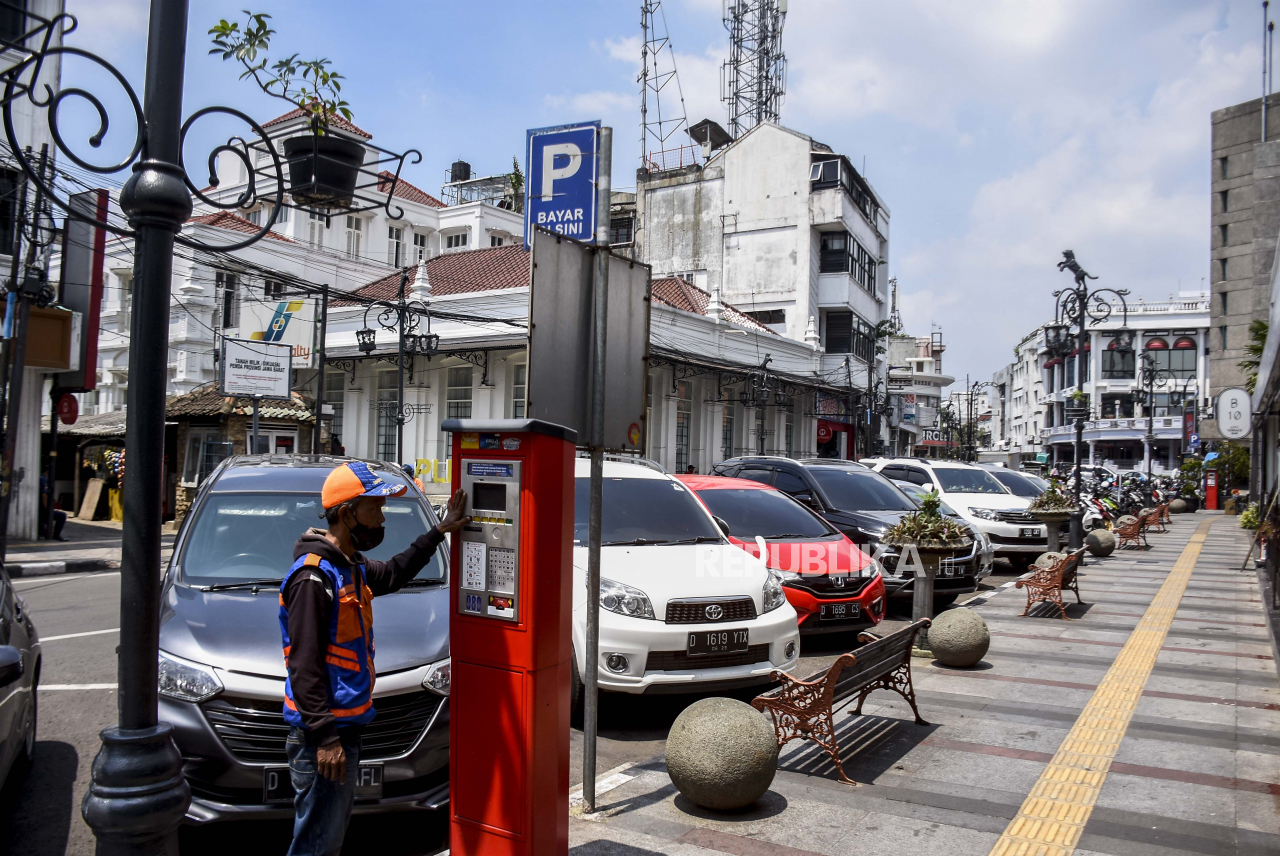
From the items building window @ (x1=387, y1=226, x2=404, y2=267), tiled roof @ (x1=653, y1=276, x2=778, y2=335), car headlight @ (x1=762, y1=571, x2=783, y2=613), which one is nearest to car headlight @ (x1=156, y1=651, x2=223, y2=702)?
car headlight @ (x1=762, y1=571, x2=783, y2=613)

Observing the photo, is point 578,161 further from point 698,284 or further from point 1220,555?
point 698,284

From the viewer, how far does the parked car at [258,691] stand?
3975mm

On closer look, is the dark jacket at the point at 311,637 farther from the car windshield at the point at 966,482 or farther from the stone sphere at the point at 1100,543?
the stone sphere at the point at 1100,543

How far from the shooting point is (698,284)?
41375mm

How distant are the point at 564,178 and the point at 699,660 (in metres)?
3.30

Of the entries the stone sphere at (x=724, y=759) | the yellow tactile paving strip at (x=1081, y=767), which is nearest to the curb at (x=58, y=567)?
the stone sphere at (x=724, y=759)

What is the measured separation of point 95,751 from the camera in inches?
221

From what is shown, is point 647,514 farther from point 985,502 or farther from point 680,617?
point 985,502

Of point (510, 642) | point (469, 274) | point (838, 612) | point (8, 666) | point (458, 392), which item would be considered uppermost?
point (469, 274)

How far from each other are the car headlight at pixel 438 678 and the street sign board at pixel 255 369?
1939 centimetres

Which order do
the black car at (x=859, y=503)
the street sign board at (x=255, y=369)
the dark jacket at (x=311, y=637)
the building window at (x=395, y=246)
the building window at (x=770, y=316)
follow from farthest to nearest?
the building window at (x=395, y=246) → the building window at (x=770, y=316) → the street sign board at (x=255, y=369) → the black car at (x=859, y=503) → the dark jacket at (x=311, y=637)

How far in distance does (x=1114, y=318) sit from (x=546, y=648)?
89039mm

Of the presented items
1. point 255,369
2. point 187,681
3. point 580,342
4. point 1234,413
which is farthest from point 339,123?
point 1234,413

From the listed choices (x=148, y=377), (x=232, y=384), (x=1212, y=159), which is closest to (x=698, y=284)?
(x=232, y=384)
